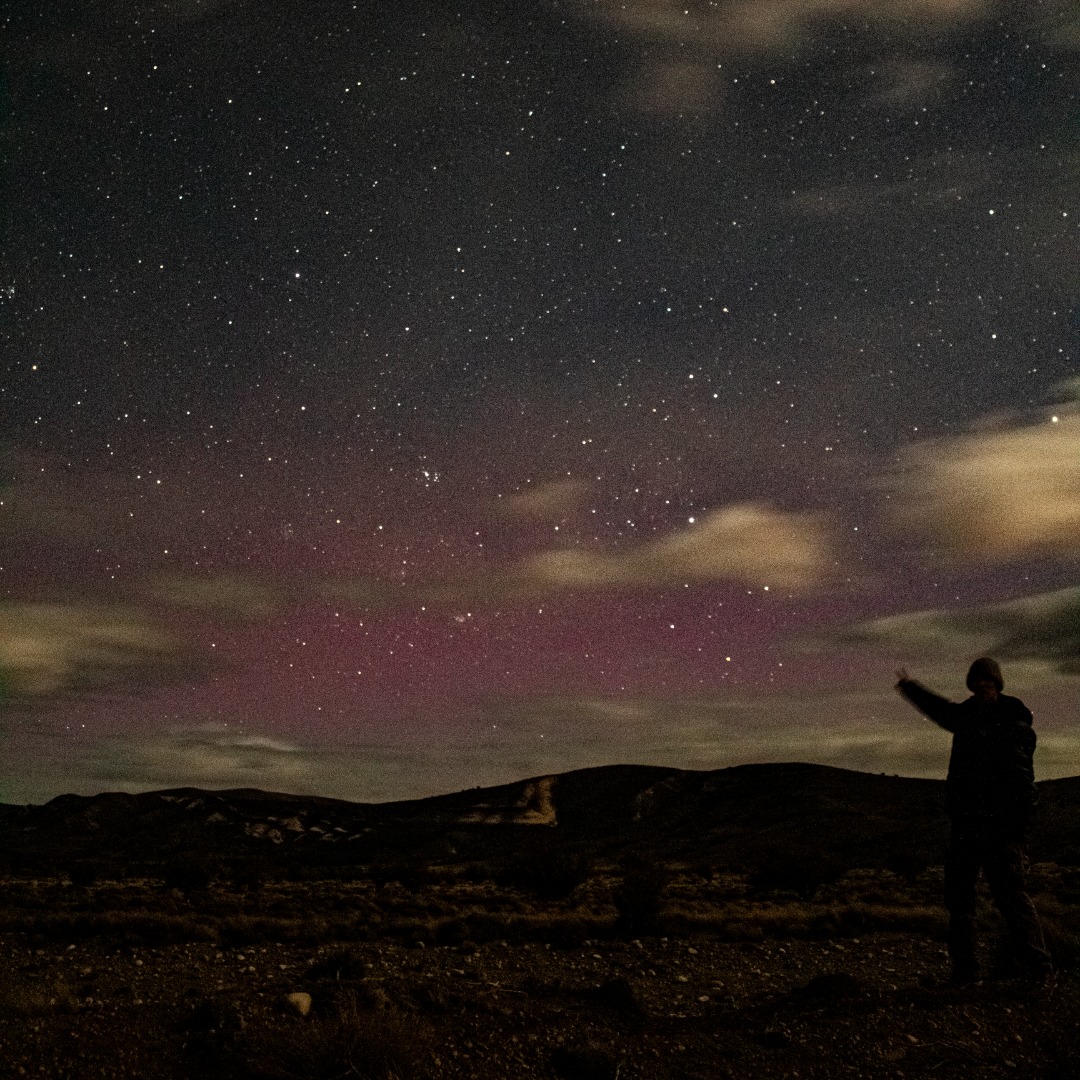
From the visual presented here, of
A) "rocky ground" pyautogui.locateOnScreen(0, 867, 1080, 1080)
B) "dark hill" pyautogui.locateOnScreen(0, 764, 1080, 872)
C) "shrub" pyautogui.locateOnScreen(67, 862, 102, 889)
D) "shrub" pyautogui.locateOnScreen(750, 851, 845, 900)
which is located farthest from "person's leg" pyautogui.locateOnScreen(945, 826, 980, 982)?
"dark hill" pyautogui.locateOnScreen(0, 764, 1080, 872)

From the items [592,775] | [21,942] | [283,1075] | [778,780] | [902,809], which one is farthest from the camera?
[592,775]

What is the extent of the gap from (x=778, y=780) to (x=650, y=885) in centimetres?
8358

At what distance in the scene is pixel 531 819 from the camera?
93.2 m

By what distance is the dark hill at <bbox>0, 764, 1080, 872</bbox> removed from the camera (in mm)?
69688

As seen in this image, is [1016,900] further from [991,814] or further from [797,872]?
[797,872]

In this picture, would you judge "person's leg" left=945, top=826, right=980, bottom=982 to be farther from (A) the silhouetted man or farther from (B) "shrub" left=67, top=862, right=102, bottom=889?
(B) "shrub" left=67, top=862, right=102, bottom=889

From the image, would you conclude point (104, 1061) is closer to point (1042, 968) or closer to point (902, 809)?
point (1042, 968)

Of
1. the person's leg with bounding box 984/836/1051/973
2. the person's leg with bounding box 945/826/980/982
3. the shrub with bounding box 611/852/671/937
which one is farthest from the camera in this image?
the shrub with bounding box 611/852/671/937

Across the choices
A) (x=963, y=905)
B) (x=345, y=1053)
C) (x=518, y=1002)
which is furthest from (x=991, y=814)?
(x=345, y=1053)

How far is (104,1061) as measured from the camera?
5.17 meters

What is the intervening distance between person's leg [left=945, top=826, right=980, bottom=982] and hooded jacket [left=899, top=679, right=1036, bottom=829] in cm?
22

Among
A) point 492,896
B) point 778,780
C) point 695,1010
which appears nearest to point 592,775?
point 778,780

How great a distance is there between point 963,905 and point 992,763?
1086mm

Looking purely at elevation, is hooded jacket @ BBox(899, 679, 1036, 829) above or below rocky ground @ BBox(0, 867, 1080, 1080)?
above
